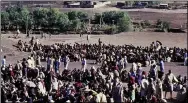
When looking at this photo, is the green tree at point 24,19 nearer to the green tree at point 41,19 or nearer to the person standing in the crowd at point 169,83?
the green tree at point 41,19

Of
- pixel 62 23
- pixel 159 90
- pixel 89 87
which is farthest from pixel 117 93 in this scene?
pixel 62 23

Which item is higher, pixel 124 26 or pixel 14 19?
pixel 14 19

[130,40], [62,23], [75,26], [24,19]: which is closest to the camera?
[130,40]

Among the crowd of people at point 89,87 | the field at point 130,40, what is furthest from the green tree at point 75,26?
the crowd of people at point 89,87

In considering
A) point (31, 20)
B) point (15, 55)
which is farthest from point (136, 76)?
point (31, 20)

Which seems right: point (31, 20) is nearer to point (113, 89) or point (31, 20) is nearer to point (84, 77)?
point (84, 77)

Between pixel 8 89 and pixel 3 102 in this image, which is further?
pixel 8 89

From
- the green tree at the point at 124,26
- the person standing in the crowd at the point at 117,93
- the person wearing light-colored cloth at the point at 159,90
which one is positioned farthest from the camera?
the green tree at the point at 124,26

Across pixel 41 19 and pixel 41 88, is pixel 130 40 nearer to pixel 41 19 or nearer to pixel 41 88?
pixel 41 19

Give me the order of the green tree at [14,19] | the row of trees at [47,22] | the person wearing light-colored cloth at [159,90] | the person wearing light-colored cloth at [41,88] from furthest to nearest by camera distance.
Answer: the green tree at [14,19] → the row of trees at [47,22] → the person wearing light-colored cloth at [41,88] → the person wearing light-colored cloth at [159,90]

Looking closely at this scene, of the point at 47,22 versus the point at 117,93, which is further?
the point at 47,22

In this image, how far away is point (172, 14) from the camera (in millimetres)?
90500

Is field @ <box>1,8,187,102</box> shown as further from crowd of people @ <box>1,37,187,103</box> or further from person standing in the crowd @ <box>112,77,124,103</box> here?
person standing in the crowd @ <box>112,77,124,103</box>

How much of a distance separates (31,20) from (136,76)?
153ft
